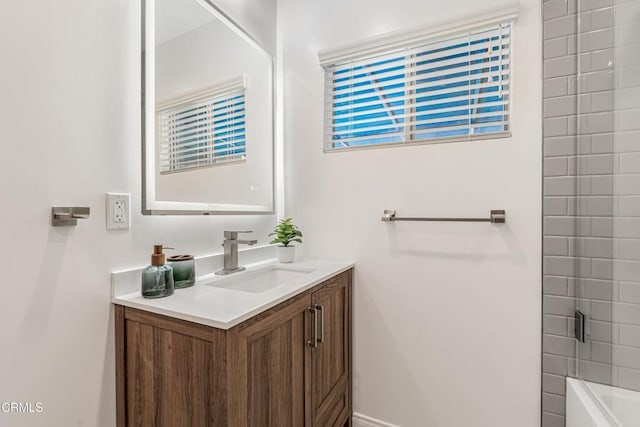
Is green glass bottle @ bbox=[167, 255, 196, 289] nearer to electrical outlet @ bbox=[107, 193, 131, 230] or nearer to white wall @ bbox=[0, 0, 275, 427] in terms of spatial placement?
white wall @ bbox=[0, 0, 275, 427]

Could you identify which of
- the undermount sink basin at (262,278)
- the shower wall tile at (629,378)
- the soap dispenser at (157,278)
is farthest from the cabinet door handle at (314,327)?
the shower wall tile at (629,378)

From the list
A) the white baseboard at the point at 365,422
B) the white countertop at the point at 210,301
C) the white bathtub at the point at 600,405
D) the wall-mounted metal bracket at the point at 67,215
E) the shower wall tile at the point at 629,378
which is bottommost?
the white baseboard at the point at 365,422

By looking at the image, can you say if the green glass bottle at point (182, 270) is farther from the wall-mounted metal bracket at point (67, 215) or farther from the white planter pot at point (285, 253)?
the white planter pot at point (285, 253)

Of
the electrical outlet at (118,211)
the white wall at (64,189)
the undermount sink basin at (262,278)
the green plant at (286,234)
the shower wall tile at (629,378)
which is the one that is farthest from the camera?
the green plant at (286,234)

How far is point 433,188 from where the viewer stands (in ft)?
4.99

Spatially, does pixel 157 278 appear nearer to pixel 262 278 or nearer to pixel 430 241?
pixel 262 278

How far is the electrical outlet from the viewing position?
1.03 meters

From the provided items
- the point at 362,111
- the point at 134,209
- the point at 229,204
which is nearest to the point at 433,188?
the point at 362,111

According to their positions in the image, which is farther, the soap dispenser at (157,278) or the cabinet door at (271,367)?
the soap dispenser at (157,278)

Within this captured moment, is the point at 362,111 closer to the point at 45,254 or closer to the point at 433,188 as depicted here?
the point at 433,188

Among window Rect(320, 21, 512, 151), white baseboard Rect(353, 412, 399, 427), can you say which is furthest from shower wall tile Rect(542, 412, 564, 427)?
window Rect(320, 21, 512, 151)

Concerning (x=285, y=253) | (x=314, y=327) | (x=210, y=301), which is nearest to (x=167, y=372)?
(x=210, y=301)

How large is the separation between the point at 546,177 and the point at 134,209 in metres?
1.67

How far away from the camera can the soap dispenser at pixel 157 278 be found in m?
1.04
